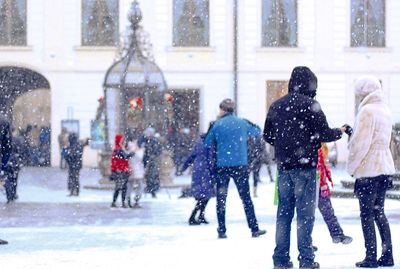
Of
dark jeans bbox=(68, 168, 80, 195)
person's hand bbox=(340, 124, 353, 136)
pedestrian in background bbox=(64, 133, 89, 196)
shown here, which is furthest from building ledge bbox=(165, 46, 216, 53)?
person's hand bbox=(340, 124, 353, 136)

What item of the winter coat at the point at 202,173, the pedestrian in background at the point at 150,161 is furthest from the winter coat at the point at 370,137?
the pedestrian in background at the point at 150,161

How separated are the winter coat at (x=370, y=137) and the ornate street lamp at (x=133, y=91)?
1658 centimetres

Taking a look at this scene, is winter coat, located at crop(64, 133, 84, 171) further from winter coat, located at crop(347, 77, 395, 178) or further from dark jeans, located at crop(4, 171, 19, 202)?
winter coat, located at crop(347, 77, 395, 178)

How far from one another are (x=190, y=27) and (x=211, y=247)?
2703cm

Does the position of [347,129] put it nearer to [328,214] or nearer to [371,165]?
[371,165]

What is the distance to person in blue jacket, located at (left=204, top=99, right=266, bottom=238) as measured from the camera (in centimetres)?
1243

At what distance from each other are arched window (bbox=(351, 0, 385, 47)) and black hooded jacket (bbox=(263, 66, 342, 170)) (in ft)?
97.8

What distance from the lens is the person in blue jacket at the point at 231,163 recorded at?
1243cm

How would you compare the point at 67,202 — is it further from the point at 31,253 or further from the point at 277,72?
the point at 277,72

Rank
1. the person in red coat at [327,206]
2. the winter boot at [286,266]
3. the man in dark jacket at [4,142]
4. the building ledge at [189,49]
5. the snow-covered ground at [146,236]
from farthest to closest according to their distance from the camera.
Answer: the building ledge at [189,49], the man in dark jacket at [4,142], the person in red coat at [327,206], the snow-covered ground at [146,236], the winter boot at [286,266]

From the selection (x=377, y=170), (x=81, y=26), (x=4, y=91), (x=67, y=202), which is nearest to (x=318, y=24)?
(x=81, y=26)

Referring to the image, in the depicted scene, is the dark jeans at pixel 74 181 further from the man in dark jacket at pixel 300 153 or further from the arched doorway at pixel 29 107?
the arched doorway at pixel 29 107

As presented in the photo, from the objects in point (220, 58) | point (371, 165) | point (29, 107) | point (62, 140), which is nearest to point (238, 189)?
point (371, 165)

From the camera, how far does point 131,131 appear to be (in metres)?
25.5
